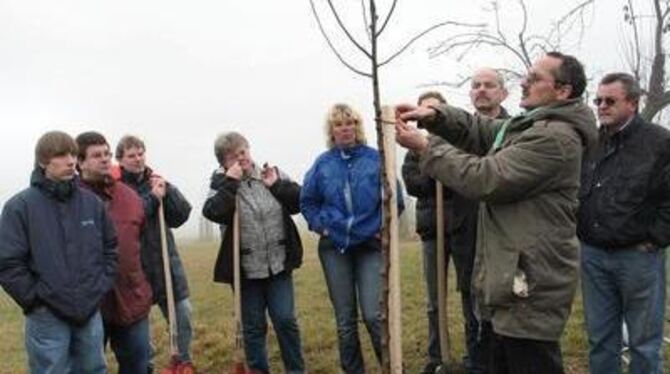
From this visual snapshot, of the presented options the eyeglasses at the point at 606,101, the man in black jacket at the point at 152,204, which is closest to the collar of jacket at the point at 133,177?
the man in black jacket at the point at 152,204

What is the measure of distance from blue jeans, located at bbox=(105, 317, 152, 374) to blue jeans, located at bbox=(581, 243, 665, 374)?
2983mm

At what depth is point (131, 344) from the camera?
5.48 meters

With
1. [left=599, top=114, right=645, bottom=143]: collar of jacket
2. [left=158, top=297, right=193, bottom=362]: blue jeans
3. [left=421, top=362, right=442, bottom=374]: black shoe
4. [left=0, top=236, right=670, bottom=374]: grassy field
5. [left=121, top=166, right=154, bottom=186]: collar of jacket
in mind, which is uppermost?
[left=599, top=114, right=645, bottom=143]: collar of jacket

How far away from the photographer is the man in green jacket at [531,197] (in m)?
3.46

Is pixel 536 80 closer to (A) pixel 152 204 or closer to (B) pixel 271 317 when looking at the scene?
(B) pixel 271 317

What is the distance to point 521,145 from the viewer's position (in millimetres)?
3490

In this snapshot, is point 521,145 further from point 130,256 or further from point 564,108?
point 130,256

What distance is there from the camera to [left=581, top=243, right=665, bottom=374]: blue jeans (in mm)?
4863

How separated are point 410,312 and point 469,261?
384 cm

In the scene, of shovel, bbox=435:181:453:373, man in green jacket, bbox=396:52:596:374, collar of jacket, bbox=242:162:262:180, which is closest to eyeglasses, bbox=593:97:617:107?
shovel, bbox=435:181:453:373

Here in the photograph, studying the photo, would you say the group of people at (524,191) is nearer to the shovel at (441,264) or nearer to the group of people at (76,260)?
the shovel at (441,264)

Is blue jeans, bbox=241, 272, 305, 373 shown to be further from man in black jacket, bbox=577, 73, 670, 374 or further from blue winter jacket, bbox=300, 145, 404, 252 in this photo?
man in black jacket, bbox=577, 73, 670, 374

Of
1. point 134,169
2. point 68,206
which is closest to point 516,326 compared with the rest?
point 68,206

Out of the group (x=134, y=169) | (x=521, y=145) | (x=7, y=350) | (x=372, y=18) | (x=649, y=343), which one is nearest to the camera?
(x=372, y=18)
